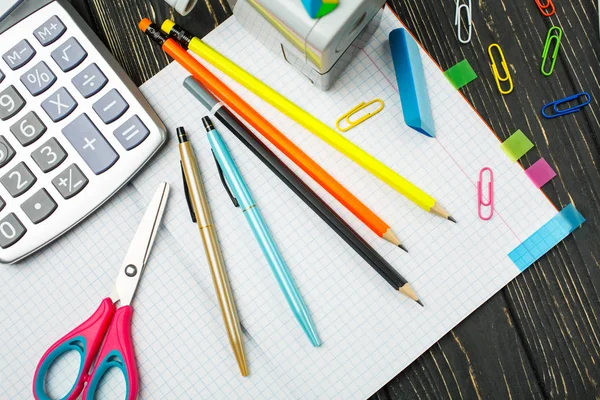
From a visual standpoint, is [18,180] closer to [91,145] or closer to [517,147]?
[91,145]

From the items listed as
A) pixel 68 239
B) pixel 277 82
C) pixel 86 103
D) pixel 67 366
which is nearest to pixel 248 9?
pixel 277 82

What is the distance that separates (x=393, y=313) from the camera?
523mm

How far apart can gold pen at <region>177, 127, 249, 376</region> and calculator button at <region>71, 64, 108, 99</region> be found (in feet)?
0.30

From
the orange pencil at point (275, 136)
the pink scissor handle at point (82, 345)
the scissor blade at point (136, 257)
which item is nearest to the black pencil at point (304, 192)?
the orange pencil at point (275, 136)

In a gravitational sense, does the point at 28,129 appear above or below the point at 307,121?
above

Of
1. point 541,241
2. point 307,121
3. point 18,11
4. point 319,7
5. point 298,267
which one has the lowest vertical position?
point 541,241

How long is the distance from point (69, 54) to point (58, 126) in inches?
2.9

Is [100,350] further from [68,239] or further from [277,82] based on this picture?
[277,82]

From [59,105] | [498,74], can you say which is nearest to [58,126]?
[59,105]

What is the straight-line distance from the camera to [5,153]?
52 centimetres

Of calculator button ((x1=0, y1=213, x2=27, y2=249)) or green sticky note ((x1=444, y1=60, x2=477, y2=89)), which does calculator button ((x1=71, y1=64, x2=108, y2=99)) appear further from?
green sticky note ((x1=444, y1=60, x2=477, y2=89))

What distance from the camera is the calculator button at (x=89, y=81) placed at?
1.70 feet

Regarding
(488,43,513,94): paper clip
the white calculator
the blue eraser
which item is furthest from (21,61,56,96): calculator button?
(488,43,513,94): paper clip

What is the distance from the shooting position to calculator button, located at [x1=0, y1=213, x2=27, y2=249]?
0.51 metres
